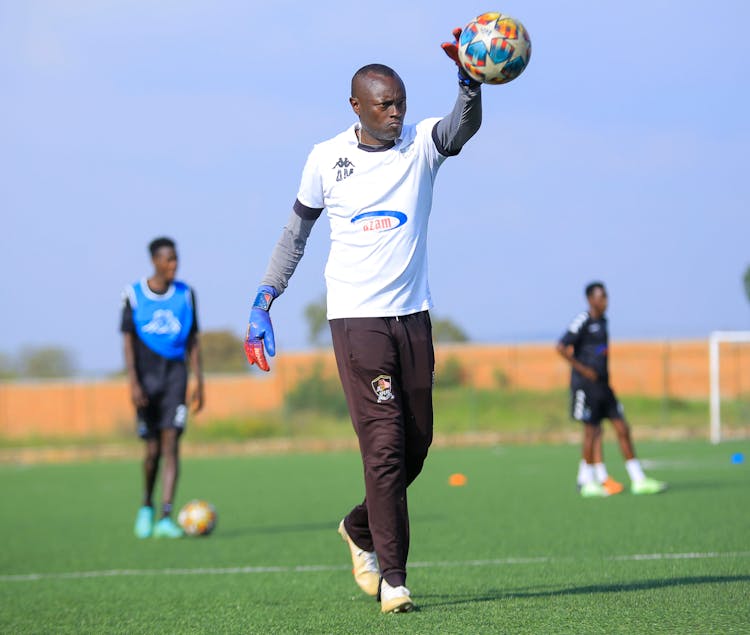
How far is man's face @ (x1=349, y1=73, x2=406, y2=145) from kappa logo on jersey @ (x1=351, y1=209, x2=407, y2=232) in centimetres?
35

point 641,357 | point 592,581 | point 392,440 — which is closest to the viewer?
point 392,440

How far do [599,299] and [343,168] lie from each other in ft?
29.0

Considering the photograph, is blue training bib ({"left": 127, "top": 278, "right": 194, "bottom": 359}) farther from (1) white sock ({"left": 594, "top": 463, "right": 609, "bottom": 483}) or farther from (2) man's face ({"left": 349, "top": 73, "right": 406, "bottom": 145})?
(2) man's face ({"left": 349, "top": 73, "right": 406, "bottom": 145})

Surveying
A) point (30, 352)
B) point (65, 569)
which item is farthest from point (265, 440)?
point (30, 352)

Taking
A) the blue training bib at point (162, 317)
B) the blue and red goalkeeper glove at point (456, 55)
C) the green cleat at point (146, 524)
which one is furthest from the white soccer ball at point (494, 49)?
the green cleat at point (146, 524)

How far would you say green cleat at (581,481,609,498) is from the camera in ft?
44.5

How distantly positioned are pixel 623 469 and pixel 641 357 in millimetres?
21895

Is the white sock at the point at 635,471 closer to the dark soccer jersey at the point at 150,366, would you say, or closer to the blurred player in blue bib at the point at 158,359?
the blurred player in blue bib at the point at 158,359

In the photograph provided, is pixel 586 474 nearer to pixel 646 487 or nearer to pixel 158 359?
pixel 646 487

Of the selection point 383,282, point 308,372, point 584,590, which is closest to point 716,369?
point 308,372

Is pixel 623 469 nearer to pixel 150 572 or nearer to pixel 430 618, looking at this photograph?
pixel 150 572

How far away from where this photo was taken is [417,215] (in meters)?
5.84

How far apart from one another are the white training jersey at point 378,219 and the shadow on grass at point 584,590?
1.44 meters

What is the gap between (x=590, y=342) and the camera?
14531mm
